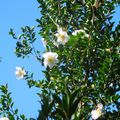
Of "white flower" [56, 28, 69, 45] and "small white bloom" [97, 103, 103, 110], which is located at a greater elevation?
"white flower" [56, 28, 69, 45]

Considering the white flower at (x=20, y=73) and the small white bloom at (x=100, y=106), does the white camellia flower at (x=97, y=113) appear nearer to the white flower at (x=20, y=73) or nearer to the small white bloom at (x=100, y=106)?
the small white bloom at (x=100, y=106)

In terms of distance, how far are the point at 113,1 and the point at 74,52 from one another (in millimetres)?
1168

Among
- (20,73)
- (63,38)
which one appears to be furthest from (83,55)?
(20,73)

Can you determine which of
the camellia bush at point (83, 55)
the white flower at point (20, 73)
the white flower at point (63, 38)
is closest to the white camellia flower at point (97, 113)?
the camellia bush at point (83, 55)

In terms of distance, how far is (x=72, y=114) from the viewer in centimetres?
95

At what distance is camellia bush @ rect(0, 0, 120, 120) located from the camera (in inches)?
189

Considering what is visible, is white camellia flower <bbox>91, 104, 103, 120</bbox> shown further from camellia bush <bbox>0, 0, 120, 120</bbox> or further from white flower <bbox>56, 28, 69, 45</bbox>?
white flower <bbox>56, 28, 69, 45</bbox>

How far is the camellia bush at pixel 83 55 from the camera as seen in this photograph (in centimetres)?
479

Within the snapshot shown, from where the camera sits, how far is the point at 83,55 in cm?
523

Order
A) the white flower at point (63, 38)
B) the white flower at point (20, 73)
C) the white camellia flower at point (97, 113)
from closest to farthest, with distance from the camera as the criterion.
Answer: the white camellia flower at point (97, 113), the white flower at point (63, 38), the white flower at point (20, 73)

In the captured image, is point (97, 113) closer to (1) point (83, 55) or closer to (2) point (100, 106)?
(2) point (100, 106)

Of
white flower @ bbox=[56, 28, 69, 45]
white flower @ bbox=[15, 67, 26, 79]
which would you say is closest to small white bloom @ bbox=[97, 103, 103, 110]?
white flower @ bbox=[56, 28, 69, 45]

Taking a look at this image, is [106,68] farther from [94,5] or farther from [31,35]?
[31,35]

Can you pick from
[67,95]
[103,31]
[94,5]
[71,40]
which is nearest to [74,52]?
[71,40]
